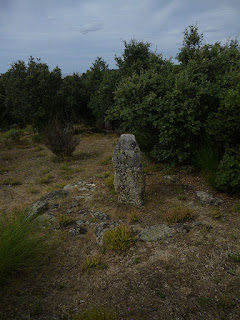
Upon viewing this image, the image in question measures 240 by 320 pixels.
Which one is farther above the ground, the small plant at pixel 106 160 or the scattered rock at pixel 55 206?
the small plant at pixel 106 160

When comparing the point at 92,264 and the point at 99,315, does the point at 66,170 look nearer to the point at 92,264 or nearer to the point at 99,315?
the point at 92,264

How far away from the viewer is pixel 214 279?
3986mm

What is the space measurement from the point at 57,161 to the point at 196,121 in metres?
6.68

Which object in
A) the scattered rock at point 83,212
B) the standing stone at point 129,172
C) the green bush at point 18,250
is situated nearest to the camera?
the green bush at point 18,250

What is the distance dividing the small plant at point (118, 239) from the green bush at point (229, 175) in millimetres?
2975

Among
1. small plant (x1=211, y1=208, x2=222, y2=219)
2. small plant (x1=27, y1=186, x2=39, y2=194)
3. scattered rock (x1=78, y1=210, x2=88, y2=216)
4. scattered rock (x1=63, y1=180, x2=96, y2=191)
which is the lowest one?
small plant (x1=27, y1=186, x2=39, y2=194)

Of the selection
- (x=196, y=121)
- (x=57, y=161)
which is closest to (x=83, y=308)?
(x=196, y=121)

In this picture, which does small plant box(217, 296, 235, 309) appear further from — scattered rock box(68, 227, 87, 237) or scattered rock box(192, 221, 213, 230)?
scattered rock box(68, 227, 87, 237)

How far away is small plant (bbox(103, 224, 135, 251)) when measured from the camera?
15.8 feet

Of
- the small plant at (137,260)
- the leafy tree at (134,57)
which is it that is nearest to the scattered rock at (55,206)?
the small plant at (137,260)

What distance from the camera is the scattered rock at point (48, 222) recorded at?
5.53 metres

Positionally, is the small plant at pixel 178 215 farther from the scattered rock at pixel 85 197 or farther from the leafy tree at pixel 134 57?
the leafy tree at pixel 134 57

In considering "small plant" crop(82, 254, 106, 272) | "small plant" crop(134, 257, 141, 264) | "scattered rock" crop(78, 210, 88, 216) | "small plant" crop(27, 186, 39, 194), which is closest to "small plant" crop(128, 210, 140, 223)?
"scattered rock" crop(78, 210, 88, 216)

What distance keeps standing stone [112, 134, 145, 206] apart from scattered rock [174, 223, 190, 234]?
4.85 ft
